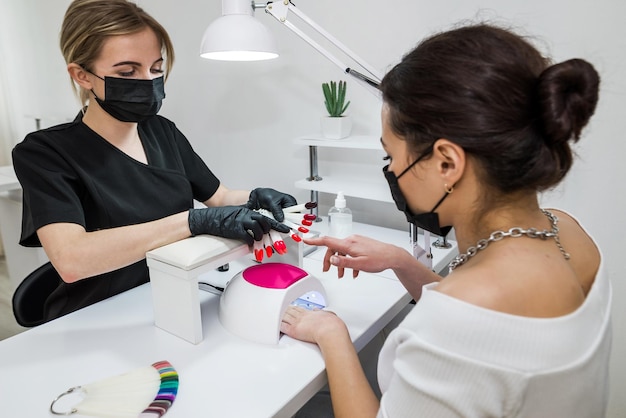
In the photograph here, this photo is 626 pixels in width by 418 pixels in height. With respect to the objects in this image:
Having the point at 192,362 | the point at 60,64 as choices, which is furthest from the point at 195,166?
the point at 60,64

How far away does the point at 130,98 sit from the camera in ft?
3.80

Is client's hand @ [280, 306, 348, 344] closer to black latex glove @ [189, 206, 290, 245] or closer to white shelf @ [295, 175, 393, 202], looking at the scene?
black latex glove @ [189, 206, 290, 245]

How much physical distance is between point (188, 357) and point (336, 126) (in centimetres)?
99

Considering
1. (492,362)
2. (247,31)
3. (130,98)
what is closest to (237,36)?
(247,31)

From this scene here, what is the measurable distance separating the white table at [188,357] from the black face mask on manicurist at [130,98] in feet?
1.58

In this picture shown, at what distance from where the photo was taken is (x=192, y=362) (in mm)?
859

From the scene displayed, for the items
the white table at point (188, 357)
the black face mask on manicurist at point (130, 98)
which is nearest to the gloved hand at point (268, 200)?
the white table at point (188, 357)

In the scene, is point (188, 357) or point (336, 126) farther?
point (336, 126)

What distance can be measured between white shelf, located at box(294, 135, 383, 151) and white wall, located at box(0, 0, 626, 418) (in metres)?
0.08

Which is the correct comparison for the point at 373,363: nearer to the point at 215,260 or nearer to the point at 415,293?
the point at 415,293

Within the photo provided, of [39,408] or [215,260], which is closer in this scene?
[39,408]

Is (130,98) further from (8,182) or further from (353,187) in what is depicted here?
(8,182)

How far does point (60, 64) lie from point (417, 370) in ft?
9.38

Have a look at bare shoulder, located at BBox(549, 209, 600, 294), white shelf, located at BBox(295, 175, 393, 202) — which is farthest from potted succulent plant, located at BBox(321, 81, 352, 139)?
bare shoulder, located at BBox(549, 209, 600, 294)
